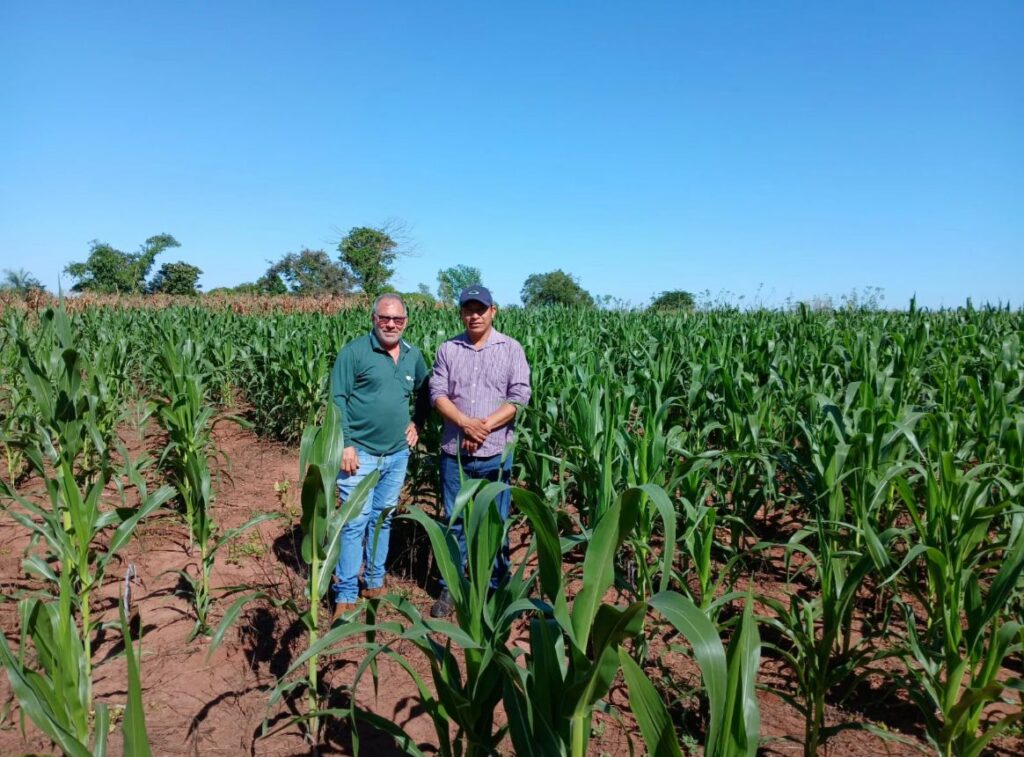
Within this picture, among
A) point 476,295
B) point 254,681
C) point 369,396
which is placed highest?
point 476,295

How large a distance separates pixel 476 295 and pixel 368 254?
48211 mm

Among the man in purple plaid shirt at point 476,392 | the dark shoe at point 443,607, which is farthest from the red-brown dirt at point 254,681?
the man in purple plaid shirt at point 476,392

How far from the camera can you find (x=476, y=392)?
11.7ft

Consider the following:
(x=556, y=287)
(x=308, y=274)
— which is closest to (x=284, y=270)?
(x=308, y=274)

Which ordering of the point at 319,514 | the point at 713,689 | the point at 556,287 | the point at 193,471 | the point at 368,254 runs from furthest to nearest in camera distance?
the point at 556,287 < the point at 368,254 < the point at 193,471 < the point at 319,514 < the point at 713,689

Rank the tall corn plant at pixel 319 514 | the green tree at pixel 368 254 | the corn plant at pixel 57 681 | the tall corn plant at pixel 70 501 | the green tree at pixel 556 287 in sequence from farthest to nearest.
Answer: the green tree at pixel 556 287 → the green tree at pixel 368 254 → the tall corn plant at pixel 70 501 → the tall corn plant at pixel 319 514 → the corn plant at pixel 57 681

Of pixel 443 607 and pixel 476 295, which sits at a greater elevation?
pixel 476 295

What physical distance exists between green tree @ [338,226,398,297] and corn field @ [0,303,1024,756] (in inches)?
1726

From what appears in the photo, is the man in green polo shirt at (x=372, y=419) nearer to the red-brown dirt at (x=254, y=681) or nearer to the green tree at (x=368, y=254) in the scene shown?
the red-brown dirt at (x=254, y=681)

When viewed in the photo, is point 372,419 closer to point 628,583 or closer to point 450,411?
point 450,411

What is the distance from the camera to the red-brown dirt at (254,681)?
2.46 metres

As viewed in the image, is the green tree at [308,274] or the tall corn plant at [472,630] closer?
the tall corn plant at [472,630]

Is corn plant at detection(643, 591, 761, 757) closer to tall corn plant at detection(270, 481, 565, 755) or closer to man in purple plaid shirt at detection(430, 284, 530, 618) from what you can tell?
tall corn plant at detection(270, 481, 565, 755)

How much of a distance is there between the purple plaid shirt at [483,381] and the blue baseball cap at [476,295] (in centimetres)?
21
